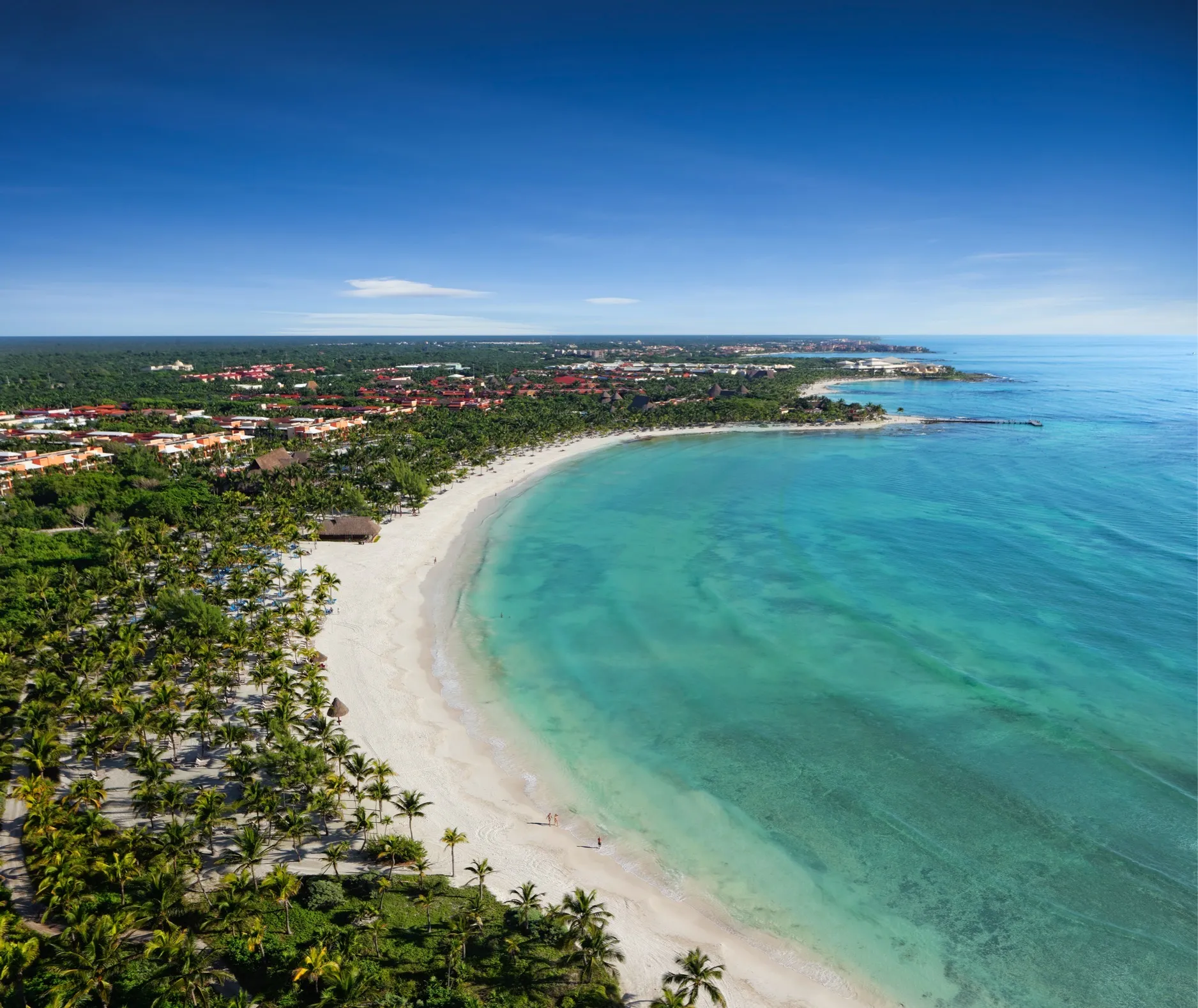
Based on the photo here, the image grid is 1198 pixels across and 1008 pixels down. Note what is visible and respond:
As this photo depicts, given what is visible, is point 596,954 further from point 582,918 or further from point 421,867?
point 421,867

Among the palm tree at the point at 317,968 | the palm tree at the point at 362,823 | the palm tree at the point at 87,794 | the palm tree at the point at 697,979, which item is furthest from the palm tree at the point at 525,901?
the palm tree at the point at 87,794

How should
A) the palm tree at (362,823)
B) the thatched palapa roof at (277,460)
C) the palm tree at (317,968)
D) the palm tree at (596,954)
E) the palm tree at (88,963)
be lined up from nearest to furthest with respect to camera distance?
the palm tree at (88,963)
the palm tree at (317,968)
the palm tree at (596,954)
the palm tree at (362,823)
the thatched palapa roof at (277,460)

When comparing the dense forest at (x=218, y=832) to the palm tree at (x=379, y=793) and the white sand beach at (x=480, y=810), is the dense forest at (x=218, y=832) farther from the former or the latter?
the white sand beach at (x=480, y=810)

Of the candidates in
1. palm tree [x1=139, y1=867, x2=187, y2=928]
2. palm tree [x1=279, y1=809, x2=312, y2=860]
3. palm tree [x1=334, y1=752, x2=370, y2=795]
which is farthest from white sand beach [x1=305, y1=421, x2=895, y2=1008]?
palm tree [x1=139, y1=867, x2=187, y2=928]

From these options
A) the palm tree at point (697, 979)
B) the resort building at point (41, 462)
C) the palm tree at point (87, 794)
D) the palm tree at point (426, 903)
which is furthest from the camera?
the resort building at point (41, 462)

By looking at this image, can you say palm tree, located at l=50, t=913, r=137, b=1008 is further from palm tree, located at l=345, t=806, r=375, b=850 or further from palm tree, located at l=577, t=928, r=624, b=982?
palm tree, located at l=577, t=928, r=624, b=982

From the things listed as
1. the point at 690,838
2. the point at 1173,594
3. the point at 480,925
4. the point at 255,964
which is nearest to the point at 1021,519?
the point at 1173,594

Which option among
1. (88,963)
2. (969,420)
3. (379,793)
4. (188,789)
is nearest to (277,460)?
(188,789)
